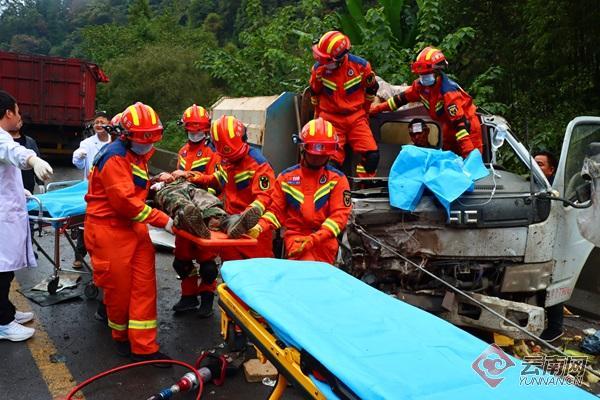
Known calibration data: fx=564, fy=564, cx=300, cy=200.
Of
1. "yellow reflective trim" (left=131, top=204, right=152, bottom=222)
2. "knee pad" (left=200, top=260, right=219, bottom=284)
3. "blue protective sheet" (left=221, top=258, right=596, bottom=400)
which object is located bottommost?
"knee pad" (left=200, top=260, right=219, bottom=284)

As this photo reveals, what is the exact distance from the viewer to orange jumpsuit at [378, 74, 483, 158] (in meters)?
5.48

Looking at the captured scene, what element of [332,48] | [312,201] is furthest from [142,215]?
[332,48]

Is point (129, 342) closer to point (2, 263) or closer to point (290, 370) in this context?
point (2, 263)

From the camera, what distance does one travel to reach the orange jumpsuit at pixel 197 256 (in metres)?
4.85

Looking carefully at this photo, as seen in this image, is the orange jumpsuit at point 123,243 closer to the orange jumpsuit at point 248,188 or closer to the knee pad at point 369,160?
the orange jumpsuit at point 248,188

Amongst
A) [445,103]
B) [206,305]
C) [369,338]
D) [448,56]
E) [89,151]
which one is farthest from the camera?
[448,56]

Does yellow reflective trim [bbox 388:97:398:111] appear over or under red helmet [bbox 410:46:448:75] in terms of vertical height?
under

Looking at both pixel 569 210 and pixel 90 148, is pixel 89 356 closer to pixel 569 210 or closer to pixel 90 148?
pixel 90 148

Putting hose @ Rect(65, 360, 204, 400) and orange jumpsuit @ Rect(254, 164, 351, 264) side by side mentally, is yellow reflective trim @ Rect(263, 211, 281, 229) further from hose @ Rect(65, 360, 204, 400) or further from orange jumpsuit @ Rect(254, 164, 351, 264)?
hose @ Rect(65, 360, 204, 400)

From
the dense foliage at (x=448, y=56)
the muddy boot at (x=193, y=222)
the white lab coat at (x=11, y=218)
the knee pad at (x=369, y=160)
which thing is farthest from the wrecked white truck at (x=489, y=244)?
the dense foliage at (x=448, y=56)

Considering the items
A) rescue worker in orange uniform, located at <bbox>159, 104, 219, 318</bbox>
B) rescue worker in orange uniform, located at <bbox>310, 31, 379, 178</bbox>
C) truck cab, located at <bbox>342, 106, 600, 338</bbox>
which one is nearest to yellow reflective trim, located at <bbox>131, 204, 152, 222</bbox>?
rescue worker in orange uniform, located at <bbox>159, 104, 219, 318</bbox>

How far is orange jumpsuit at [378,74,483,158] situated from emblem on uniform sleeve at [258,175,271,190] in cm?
203

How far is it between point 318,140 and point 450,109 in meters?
1.99

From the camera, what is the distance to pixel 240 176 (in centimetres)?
467
